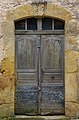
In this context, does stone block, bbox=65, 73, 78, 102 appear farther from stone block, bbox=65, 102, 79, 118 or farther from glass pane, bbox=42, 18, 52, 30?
glass pane, bbox=42, 18, 52, 30

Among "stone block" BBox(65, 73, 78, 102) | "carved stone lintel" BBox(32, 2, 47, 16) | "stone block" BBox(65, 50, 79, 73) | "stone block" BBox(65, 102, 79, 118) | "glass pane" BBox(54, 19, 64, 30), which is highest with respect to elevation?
"carved stone lintel" BBox(32, 2, 47, 16)

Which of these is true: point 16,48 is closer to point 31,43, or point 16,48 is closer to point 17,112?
point 31,43

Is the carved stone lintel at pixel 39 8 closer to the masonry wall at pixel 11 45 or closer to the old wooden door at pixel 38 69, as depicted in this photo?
the masonry wall at pixel 11 45

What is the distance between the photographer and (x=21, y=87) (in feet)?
27.2

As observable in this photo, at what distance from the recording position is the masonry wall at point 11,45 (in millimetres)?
8031

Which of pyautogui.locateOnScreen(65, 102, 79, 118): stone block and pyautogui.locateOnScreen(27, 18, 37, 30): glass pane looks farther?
pyautogui.locateOnScreen(27, 18, 37, 30): glass pane

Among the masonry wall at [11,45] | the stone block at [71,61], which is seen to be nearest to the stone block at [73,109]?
the masonry wall at [11,45]

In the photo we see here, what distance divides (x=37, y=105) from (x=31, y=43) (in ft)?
5.05

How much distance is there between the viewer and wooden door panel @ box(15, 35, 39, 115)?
8.28 meters

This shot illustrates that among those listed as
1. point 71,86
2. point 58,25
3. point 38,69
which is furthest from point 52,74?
point 58,25

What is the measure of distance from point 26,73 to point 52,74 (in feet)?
2.10

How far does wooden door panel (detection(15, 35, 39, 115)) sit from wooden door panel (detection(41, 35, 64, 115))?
222 millimetres

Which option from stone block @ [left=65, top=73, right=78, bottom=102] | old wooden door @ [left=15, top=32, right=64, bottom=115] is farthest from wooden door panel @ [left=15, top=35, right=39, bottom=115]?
stone block @ [left=65, top=73, right=78, bottom=102]

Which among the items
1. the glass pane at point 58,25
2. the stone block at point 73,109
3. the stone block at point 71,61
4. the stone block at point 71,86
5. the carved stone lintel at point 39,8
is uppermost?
the carved stone lintel at point 39,8
